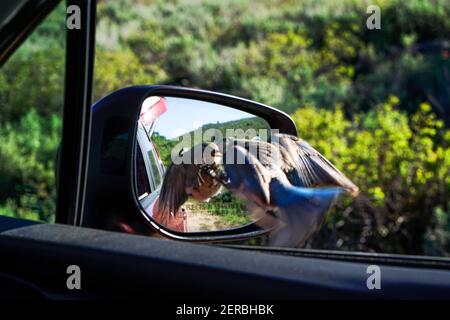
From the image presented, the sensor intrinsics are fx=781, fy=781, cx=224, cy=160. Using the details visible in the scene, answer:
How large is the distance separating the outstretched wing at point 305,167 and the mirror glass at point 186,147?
6cm

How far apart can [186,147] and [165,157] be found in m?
0.07

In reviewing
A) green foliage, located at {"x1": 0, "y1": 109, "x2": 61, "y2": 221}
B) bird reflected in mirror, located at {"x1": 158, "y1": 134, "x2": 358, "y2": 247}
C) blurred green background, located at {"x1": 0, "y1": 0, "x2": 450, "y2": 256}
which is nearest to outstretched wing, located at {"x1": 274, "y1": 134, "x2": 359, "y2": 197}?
bird reflected in mirror, located at {"x1": 158, "y1": 134, "x2": 358, "y2": 247}

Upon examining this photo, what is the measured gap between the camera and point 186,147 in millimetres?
1708

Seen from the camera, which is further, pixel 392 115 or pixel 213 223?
pixel 392 115

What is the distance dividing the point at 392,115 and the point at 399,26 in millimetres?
5173

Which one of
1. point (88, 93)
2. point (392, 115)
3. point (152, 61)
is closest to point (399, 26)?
point (152, 61)

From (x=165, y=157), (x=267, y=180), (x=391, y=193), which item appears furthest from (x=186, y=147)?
(x=391, y=193)

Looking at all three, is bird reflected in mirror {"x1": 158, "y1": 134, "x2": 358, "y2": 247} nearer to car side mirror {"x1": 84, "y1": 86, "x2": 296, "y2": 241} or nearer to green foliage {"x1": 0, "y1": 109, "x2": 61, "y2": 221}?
car side mirror {"x1": 84, "y1": 86, "x2": 296, "y2": 241}

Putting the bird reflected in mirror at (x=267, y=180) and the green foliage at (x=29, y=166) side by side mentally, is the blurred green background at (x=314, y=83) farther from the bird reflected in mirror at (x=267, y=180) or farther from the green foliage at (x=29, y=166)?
the bird reflected in mirror at (x=267, y=180)

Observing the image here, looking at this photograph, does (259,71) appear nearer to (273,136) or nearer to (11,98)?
(11,98)

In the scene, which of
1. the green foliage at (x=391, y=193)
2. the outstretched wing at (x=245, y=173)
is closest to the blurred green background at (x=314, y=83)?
the green foliage at (x=391, y=193)

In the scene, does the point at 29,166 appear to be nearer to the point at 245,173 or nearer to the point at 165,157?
the point at 165,157

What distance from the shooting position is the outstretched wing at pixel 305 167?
65.9 inches

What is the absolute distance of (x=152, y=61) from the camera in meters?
9.89
